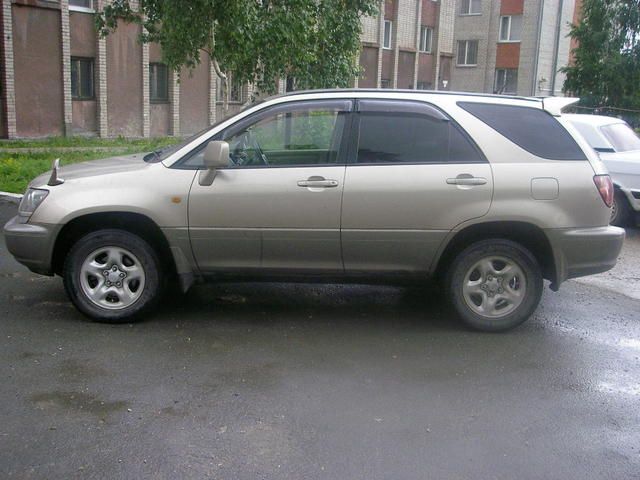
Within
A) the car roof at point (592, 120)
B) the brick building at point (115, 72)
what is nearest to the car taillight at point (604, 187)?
the car roof at point (592, 120)

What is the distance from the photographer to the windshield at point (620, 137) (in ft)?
35.8

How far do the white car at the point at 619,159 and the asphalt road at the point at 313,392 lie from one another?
4637mm

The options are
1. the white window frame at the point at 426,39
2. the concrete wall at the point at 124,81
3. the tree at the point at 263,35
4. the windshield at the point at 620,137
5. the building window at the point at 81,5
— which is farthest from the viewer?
the white window frame at the point at 426,39

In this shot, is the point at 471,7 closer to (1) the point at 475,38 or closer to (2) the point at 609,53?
(1) the point at 475,38

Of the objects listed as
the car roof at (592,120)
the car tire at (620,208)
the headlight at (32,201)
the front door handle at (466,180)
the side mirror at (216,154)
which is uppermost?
the car roof at (592,120)

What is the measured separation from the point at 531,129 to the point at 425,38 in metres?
39.0

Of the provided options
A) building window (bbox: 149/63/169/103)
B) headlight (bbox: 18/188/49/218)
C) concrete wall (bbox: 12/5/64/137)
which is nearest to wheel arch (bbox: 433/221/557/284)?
headlight (bbox: 18/188/49/218)

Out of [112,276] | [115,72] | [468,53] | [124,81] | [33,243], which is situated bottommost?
[112,276]

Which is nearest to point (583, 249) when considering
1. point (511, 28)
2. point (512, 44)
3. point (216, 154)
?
point (216, 154)

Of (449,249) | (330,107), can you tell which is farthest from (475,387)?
(330,107)

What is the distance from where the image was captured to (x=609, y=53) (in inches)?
994

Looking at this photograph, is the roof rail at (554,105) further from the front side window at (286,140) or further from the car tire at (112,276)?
the car tire at (112,276)

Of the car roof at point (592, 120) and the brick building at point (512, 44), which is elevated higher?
the brick building at point (512, 44)

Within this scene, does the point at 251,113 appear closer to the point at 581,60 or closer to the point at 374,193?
the point at 374,193
